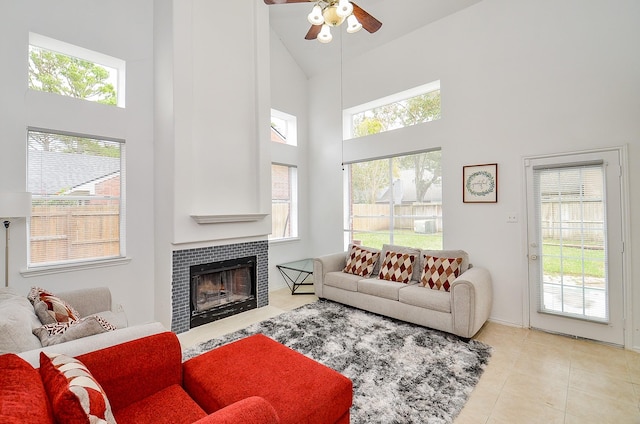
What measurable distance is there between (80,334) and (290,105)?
4783mm

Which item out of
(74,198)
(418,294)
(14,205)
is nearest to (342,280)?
(418,294)

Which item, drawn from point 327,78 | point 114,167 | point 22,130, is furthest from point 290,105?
point 22,130

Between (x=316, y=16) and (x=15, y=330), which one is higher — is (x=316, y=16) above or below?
above

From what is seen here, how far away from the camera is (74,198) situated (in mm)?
3328

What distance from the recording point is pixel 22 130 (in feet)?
9.53

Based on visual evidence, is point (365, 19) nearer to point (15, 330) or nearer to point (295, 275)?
point (15, 330)

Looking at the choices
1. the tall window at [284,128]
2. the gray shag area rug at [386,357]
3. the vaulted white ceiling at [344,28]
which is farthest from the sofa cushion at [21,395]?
the tall window at [284,128]

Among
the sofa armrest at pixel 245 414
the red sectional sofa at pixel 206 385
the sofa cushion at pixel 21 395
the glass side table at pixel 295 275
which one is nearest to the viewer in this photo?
the sofa cushion at pixel 21 395

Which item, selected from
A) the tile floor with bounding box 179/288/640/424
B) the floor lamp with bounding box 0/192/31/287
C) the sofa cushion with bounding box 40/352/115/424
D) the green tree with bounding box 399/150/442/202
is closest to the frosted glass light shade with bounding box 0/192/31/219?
the floor lamp with bounding box 0/192/31/287

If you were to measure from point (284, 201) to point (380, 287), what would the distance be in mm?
2642

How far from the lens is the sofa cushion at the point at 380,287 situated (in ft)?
12.1

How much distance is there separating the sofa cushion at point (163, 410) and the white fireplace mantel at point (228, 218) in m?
2.22

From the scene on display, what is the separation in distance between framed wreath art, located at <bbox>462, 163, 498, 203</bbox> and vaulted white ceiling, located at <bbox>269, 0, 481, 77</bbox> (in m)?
2.15

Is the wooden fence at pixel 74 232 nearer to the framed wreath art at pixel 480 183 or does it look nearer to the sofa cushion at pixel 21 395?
the sofa cushion at pixel 21 395
